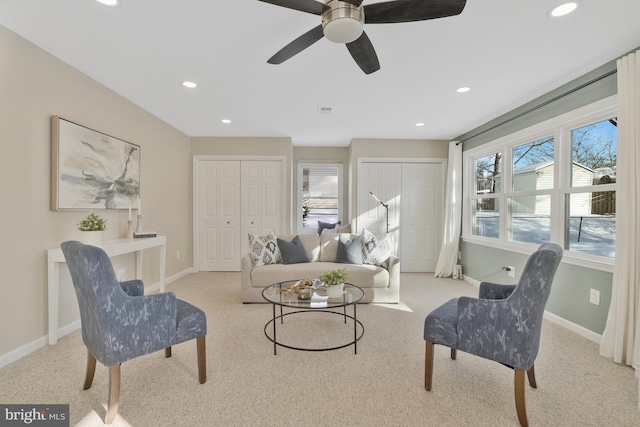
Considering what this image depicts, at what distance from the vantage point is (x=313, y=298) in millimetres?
2439

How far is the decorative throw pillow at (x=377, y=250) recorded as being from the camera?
3.69 meters

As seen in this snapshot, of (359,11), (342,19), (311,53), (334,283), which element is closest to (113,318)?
(334,283)

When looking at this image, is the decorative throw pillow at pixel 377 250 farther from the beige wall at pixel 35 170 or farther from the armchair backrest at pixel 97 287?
the beige wall at pixel 35 170

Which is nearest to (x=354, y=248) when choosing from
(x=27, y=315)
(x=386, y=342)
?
Answer: (x=386, y=342)

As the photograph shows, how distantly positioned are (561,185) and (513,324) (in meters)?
2.17

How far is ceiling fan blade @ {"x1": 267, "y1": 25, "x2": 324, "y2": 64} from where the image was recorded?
1.67 m

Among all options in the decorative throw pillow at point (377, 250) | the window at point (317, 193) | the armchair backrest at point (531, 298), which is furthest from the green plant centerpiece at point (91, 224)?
the window at point (317, 193)

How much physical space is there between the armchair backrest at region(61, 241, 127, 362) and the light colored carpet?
46cm

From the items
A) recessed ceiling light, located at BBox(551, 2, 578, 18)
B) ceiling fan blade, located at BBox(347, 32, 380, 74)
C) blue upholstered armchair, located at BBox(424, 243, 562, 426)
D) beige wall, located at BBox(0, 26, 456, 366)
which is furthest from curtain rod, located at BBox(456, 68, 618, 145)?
beige wall, located at BBox(0, 26, 456, 366)

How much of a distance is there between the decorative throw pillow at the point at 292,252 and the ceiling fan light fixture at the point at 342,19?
8.70 feet

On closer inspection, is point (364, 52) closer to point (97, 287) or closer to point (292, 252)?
point (97, 287)

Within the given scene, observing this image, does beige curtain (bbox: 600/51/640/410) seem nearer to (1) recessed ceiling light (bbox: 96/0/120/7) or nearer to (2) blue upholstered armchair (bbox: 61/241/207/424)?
(2) blue upholstered armchair (bbox: 61/241/207/424)

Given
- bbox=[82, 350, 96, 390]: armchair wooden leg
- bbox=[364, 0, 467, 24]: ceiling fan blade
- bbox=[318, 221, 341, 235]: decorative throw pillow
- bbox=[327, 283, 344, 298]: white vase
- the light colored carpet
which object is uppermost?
bbox=[364, 0, 467, 24]: ceiling fan blade

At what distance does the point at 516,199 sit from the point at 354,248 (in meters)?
2.17
